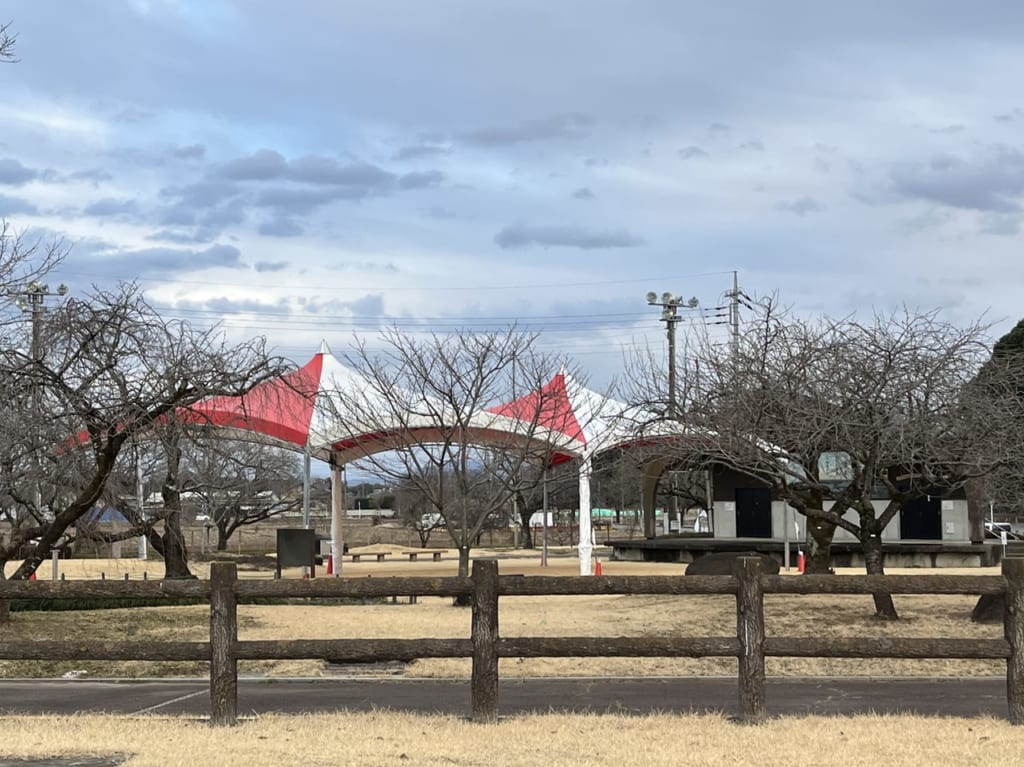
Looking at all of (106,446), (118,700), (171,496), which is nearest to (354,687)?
(118,700)

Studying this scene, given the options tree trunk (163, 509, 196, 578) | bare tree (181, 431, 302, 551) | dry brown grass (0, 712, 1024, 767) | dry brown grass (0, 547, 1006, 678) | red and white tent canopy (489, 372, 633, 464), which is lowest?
dry brown grass (0, 547, 1006, 678)

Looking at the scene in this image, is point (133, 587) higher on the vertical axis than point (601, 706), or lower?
higher

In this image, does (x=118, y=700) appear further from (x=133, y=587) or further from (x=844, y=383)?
(x=844, y=383)

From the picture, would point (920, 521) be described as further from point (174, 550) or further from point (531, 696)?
point (531, 696)

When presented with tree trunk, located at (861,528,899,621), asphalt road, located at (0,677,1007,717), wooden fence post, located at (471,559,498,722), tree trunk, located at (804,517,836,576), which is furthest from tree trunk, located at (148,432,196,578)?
wooden fence post, located at (471,559,498,722)

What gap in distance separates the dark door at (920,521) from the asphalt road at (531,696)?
33588 mm

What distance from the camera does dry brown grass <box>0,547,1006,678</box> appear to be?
14094 millimetres

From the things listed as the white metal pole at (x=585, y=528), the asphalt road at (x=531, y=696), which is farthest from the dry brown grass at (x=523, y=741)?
the white metal pole at (x=585, y=528)

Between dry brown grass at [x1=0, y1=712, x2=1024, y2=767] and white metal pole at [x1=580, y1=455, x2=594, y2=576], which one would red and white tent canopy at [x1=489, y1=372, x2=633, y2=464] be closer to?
white metal pole at [x1=580, y1=455, x2=594, y2=576]

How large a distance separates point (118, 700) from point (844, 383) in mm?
10844

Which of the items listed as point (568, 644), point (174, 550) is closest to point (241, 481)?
point (174, 550)

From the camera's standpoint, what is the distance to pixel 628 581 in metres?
9.62

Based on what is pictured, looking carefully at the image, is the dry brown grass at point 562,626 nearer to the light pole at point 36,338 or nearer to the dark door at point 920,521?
the light pole at point 36,338

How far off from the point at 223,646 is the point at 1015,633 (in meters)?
5.99
